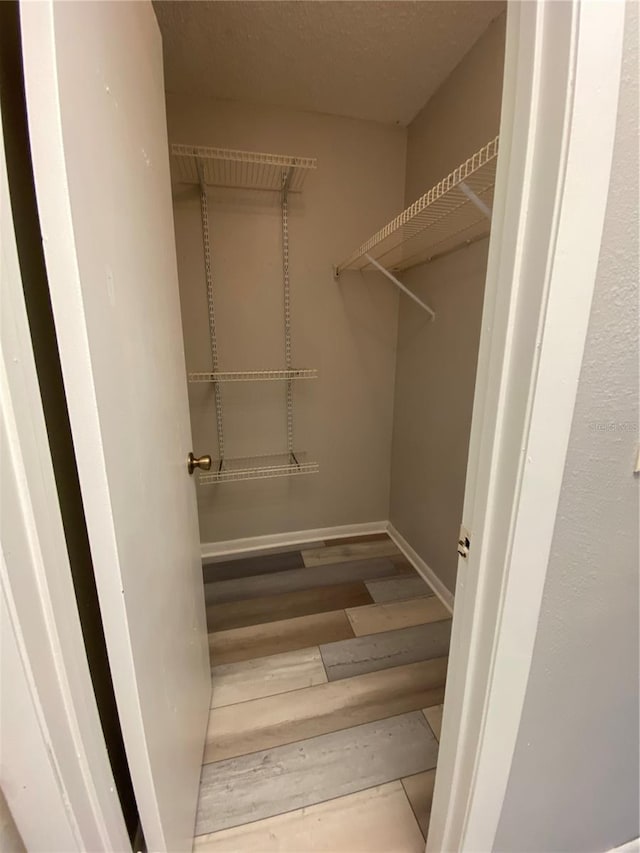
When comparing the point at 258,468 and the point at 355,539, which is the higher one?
the point at 258,468

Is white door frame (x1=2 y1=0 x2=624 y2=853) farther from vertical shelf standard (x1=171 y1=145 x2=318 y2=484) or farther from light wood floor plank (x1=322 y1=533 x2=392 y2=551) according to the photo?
light wood floor plank (x1=322 y1=533 x2=392 y2=551)

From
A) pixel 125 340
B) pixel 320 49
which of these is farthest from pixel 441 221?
pixel 125 340

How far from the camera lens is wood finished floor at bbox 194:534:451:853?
1.10 meters

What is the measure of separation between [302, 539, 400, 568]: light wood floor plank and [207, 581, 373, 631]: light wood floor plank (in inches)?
9.9

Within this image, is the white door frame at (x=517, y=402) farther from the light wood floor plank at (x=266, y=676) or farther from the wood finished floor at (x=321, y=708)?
the light wood floor plank at (x=266, y=676)

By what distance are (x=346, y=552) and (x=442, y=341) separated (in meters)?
1.39

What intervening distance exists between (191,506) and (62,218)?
0.88 metres

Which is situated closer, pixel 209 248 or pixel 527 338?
pixel 527 338

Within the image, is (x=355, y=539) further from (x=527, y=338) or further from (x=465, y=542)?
(x=527, y=338)

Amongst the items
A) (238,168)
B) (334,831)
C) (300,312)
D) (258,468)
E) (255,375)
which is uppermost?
(238,168)

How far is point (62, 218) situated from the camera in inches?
18.6

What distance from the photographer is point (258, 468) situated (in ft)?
7.48

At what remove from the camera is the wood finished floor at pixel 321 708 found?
1096 millimetres


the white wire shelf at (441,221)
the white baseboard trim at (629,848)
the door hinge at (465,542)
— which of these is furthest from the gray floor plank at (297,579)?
the white wire shelf at (441,221)
